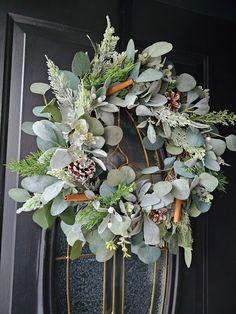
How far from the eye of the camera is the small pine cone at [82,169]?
676 mm

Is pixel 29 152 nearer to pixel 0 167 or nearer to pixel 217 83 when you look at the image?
pixel 0 167

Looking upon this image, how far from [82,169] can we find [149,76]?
0.24 metres

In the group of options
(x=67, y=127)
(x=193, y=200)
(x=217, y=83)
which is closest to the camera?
(x=67, y=127)

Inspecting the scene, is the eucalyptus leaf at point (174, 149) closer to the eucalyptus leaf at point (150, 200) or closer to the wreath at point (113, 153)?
the wreath at point (113, 153)

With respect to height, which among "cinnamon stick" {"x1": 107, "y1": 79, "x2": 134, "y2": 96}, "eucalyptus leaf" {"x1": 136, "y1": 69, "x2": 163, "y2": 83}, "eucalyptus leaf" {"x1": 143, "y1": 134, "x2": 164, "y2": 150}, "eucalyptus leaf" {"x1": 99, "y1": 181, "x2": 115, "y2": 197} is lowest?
"eucalyptus leaf" {"x1": 99, "y1": 181, "x2": 115, "y2": 197}

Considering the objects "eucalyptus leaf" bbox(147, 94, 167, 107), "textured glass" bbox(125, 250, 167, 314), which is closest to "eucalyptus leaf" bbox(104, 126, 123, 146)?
"eucalyptus leaf" bbox(147, 94, 167, 107)

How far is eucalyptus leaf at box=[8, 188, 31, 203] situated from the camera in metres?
0.75

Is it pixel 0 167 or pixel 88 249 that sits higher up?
pixel 0 167

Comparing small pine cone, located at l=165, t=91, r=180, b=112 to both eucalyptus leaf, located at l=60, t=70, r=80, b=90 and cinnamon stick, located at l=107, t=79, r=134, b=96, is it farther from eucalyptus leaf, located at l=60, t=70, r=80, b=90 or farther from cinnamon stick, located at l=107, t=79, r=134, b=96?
eucalyptus leaf, located at l=60, t=70, r=80, b=90

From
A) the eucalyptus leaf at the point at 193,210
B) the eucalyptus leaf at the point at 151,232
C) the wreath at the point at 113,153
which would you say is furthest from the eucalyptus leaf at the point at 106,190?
the eucalyptus leaf at the point at 193,210

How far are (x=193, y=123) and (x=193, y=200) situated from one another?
0.17 metres

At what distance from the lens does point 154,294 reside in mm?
890

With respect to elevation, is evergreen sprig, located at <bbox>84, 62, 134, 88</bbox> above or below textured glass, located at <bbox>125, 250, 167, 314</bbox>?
above

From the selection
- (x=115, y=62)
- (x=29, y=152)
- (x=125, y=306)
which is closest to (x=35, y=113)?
(x=29, y=152)
